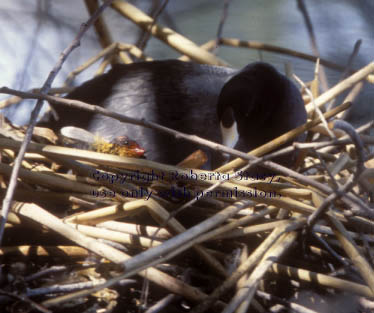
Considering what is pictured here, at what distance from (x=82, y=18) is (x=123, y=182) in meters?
0.56

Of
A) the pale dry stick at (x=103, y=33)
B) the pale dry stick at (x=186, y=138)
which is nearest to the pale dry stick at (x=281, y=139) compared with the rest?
the pale dry stick at (x=186, y=138)

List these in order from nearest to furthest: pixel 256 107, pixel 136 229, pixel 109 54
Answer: pixel 136 229, pixel 256 107, pixel 109 54

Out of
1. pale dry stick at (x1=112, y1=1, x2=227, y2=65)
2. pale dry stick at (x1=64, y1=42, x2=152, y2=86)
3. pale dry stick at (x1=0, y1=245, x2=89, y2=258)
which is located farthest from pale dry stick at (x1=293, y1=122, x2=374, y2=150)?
pale dry stick at (x1=64, y1=42, x2=152, y2=86)

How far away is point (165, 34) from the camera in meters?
1.08

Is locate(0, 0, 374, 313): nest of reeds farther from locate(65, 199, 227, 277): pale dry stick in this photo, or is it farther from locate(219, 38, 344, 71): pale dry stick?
locate(219, 38, 344, 71): pale dry stick

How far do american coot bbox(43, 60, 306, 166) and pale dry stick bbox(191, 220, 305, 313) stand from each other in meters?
0.18

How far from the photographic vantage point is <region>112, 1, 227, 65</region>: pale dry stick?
3.44 feet

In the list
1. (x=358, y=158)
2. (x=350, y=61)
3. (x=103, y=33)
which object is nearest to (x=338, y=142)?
(x=358, y=158)

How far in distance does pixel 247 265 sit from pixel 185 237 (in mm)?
76

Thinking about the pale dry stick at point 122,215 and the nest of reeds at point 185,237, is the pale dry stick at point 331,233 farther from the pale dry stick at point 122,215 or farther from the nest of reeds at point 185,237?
the pale dry stick at point 122,215

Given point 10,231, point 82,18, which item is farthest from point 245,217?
point 82,18

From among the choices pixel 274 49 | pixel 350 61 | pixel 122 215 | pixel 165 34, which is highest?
pixel 165 34

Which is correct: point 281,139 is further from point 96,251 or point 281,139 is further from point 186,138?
point 96,251

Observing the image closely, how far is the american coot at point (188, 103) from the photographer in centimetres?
60
